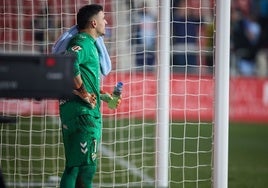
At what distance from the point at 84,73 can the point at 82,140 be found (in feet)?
1.82

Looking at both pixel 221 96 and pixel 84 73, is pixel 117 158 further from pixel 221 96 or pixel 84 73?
pixel 84 73

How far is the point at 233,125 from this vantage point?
1975cm

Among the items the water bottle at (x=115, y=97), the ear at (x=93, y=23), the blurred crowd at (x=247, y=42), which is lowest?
the water bottle at (x=115, y=97)

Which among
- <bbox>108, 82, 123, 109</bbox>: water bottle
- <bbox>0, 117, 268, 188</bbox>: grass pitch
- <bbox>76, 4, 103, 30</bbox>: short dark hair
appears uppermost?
<bbox>76, 4, 103, 30</bbox>: short dark hair

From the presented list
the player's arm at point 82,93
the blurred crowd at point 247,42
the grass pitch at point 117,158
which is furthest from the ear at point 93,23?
the blurred crowd at point 247,42

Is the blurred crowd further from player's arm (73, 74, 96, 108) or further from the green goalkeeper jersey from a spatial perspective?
player's arm (73, 74, 96, 108)

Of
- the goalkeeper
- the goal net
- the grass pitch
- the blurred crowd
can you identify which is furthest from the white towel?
the blurred crowd

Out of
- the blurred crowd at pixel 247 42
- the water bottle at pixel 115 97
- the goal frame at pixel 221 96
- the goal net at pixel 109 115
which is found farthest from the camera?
the blurred crowd at pixel 247 42

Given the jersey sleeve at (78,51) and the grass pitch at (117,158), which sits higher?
the jersey sleeve at (78,51)

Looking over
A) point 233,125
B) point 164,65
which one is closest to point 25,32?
point 164,65

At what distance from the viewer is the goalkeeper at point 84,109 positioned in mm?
8109

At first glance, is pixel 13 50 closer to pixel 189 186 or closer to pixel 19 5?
pixel 19 5

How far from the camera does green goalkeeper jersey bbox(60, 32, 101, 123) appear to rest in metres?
8.08

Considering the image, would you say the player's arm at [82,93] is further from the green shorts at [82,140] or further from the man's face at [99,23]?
the man's face at [99,23]
